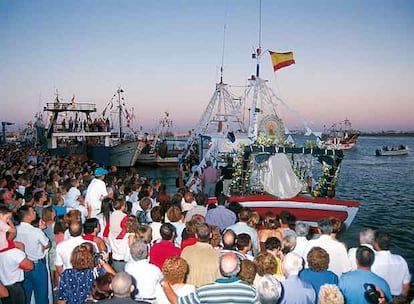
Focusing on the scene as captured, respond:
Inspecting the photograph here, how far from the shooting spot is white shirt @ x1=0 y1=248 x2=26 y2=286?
16.2 ft

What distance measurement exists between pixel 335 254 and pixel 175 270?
269cm

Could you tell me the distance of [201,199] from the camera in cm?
841

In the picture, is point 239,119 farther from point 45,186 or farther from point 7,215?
point 7,215

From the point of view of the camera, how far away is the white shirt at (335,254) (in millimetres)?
5406

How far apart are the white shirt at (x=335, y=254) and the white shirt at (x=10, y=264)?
3.97 m

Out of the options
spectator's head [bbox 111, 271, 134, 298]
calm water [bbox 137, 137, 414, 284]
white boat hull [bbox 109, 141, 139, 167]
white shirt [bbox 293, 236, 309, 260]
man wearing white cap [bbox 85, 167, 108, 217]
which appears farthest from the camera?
white boat hull [bbox 109, 141, 139, 167]

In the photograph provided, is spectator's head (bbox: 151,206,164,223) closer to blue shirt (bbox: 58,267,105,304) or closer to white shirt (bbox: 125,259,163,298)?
white shirt (bbox: 125,259,163,298)

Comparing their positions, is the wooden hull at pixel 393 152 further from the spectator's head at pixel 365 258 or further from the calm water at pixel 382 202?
the spectator's head at pixel 365 258

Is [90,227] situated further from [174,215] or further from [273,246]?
[273,246]

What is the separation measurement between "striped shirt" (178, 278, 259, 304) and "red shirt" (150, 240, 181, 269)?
57.3 inches

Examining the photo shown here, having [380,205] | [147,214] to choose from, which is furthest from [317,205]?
[380,205]

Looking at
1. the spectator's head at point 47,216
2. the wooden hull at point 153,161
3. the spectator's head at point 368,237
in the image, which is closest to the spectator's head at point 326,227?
the spectator's head at point 368,237

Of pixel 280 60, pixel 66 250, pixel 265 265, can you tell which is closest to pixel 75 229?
pixel 66 250

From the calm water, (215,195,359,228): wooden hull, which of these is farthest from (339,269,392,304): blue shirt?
the calm water
